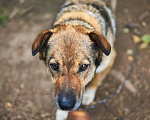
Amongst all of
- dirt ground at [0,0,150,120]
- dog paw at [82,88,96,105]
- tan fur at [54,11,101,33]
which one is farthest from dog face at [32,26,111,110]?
dirt ground at [0,0,150,120]

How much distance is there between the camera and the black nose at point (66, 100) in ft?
8.70

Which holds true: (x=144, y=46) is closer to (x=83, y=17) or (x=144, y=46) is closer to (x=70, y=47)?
(x=83, y=17)

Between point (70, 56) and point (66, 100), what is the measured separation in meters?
0.75

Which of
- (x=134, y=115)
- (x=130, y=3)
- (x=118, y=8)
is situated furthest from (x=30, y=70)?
(x=130, y=3)

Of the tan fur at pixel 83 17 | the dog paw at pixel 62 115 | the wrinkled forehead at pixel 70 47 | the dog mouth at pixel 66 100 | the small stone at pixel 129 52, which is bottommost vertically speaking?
the dog paw at pixel 62 115

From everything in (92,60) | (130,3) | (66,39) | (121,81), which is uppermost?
(130,3)

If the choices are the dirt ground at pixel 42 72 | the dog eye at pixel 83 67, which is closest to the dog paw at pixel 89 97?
the dirt ground at pixel 42 72

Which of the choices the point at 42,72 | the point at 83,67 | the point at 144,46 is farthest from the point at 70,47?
the point at 144,46

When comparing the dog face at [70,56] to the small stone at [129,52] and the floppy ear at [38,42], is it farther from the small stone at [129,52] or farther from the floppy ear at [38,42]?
the small stone at [129,52]

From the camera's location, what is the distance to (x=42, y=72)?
5066 mm

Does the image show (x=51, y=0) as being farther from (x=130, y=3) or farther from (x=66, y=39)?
(x=66, y=39)

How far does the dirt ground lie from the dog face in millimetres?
1823

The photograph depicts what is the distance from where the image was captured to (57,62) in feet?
9.13

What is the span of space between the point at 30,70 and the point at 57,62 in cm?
266
